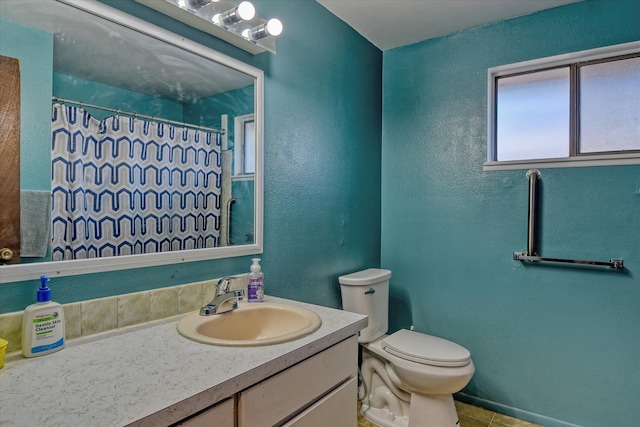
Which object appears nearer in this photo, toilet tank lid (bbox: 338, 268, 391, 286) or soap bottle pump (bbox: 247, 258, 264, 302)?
soap bottle pump (bbox: 247, 258, 264, 302)

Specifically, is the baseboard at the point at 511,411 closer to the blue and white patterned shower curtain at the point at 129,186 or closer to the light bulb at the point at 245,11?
the blue and white patterned shower curtain at the point at 129,186

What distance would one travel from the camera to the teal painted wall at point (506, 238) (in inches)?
74.1

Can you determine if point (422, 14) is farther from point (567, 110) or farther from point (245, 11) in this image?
point (245, 11)

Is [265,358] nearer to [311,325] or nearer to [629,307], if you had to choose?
[311,325]

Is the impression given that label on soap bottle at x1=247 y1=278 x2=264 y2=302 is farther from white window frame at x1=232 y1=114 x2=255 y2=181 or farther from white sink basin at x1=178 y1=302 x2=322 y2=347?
white window frame at x1=232 y1=114 x2=255 y2=181

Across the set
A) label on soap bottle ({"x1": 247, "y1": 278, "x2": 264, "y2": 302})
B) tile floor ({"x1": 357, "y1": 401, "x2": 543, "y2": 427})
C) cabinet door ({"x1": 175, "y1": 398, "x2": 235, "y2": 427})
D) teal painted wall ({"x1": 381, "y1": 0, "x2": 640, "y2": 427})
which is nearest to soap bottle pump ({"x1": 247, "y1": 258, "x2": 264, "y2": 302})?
label on soap bottle ({"x1": 247, "y1": 278, "x2": 264, "y2": 302})

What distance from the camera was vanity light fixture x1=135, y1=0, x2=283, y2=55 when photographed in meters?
1.28

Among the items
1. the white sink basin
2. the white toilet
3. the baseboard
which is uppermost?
the white sink basin

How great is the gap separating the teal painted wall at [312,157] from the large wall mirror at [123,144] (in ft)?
0.21

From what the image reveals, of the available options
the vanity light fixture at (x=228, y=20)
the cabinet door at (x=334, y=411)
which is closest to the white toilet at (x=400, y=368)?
the cabinet door at (x=334, y=411)

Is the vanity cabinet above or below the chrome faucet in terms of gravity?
below

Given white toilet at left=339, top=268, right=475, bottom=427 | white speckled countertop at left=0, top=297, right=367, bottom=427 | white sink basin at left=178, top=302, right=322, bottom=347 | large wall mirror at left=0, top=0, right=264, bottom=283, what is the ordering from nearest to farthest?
white speckled countertop at left=0, top=297, right=367, bottom=427
large wall mirror at left=0, top=0, right=264, bottom=283
white sink basin at left=178, top=302, right=322, bottom=347
white toilet at left=339, top=268, right=475, bottom=427

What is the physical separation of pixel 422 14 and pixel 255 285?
5.86 ft

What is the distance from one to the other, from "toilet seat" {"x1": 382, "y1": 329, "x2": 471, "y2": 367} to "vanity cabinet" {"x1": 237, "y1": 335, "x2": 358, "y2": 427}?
2.05 feet
